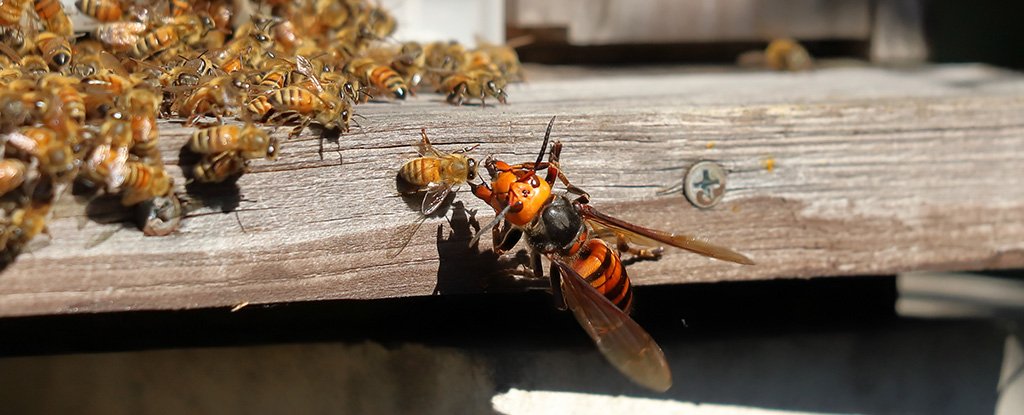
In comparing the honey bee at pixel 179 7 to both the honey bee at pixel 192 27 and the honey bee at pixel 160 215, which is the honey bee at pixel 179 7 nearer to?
the honey bee at pixel 192 27

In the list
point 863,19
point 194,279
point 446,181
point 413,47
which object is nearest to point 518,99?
point 413,47

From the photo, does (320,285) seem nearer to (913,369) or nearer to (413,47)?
(413,47)

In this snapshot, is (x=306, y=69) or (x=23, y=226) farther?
(x=306, y=69)

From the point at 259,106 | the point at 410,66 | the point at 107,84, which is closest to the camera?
the point at 107,84

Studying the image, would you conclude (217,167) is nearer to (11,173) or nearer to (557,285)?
(11,173)

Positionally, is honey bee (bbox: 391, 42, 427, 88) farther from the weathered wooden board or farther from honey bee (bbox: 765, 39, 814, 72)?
honey bee (bbox: 765, 39, 814, 72)

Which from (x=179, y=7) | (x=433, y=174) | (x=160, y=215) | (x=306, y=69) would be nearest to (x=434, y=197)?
(x=433, y=174)

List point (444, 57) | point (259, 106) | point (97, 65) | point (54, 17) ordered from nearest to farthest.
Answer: point (259, 106), point (97, 65), point (54, 17), point (444, 57)
